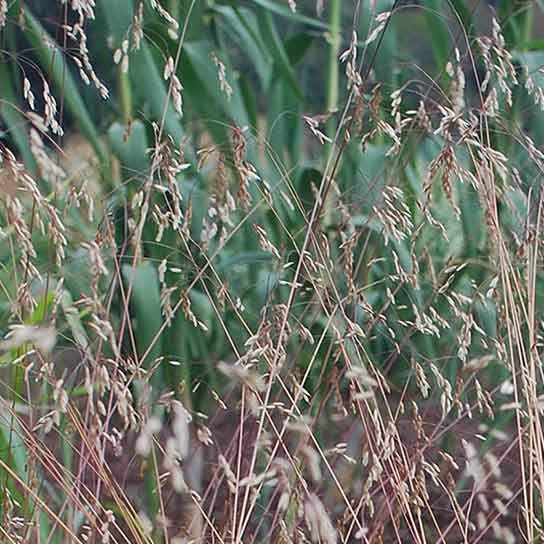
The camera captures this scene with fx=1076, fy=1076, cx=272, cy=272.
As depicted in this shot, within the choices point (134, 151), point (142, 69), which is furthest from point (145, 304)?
point (142, 69)

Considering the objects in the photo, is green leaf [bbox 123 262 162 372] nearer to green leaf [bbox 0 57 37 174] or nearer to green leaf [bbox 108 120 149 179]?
green leaf [bbox 108 120 149 179]

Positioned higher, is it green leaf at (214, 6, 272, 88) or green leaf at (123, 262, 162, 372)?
green leaf at (214, 6, 272, 88)

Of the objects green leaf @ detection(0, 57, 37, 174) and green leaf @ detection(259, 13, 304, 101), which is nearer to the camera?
green leaf @ detection(0, 57, 37, 174)

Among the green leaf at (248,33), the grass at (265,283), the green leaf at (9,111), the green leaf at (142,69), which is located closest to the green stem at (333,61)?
the grass at (265,283)

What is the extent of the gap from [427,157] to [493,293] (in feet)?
2.60

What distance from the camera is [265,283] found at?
1.68 metres

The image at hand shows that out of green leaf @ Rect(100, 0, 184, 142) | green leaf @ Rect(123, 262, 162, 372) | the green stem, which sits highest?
green leaf @ Rect(100, 0, 184, 142)

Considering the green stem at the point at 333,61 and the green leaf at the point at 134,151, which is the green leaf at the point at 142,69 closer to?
the green leaf at the point at 134,151

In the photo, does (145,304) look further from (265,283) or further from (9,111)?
(9,111)

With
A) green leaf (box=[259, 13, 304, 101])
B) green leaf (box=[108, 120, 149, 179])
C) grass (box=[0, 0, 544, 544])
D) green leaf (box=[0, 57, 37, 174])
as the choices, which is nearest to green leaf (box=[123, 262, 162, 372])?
grass (box=[0, 0, 544, 544])

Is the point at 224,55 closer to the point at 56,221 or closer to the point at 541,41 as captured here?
the point at 541,41

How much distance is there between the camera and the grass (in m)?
0.98

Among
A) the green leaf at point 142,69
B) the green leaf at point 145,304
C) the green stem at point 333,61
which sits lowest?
the green leaf at point 145,304

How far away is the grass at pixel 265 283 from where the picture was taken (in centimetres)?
98
